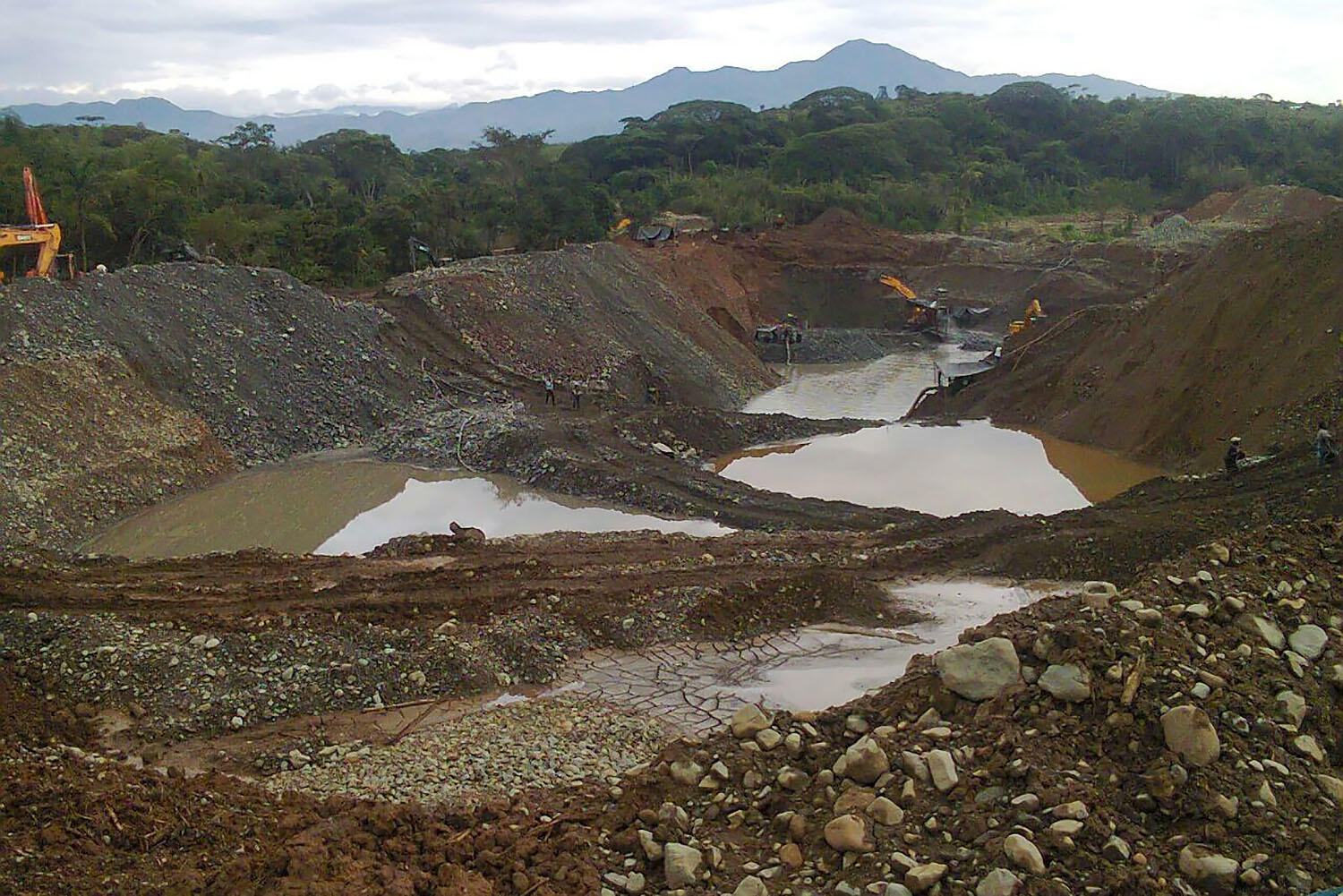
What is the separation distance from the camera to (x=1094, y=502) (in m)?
17.0

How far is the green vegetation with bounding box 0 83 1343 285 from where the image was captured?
2742 cm

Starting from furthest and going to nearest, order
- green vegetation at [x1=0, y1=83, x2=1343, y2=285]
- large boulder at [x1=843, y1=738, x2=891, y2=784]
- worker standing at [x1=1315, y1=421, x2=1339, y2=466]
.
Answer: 1. green vegetation at [x1=0, y1=83, x2=1343, y2=285]
2. worker standing at [x1=1315, y1=421, x2=1339, y2=466]
3. large boulder at [x1=843, y1=738, x2=891, y2=784]

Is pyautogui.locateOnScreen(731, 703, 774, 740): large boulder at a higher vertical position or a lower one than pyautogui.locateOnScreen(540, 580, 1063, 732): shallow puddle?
higher

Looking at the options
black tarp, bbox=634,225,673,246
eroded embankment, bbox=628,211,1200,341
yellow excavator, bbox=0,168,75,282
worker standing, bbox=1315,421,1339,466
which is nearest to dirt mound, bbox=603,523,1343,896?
worker standing, bbox=1315,421,1339,466

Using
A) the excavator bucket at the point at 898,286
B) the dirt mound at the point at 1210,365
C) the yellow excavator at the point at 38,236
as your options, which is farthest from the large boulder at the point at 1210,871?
the excavator bucket at the point at 898,286

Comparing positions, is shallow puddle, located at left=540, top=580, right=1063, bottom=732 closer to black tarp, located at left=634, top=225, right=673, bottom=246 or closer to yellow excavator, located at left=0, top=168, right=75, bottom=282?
yellow excavator, located at left=0, top=168, right=75, bottom=282

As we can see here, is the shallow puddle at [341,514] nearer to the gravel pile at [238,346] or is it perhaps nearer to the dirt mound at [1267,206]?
the gravel pile at [238,346]

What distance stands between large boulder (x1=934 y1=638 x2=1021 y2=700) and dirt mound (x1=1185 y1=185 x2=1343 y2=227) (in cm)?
3802

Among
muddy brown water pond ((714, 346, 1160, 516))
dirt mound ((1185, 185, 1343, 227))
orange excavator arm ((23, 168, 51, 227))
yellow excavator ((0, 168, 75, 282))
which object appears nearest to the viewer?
muddy brown water pond ((714, 346, 1160, 516))

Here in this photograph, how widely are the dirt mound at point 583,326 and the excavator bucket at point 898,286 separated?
8968 millimetres

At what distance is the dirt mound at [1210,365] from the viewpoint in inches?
Answer: 682

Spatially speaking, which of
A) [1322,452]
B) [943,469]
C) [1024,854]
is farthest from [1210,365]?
[1024,854]

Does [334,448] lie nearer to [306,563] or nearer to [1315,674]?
[306,563]

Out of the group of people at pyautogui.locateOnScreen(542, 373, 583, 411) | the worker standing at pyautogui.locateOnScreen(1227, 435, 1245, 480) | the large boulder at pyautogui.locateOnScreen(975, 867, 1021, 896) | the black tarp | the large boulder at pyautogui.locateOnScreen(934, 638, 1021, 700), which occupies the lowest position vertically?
the group of people at pyautogui.locateOnScreen(542, 373, 583, 411)
